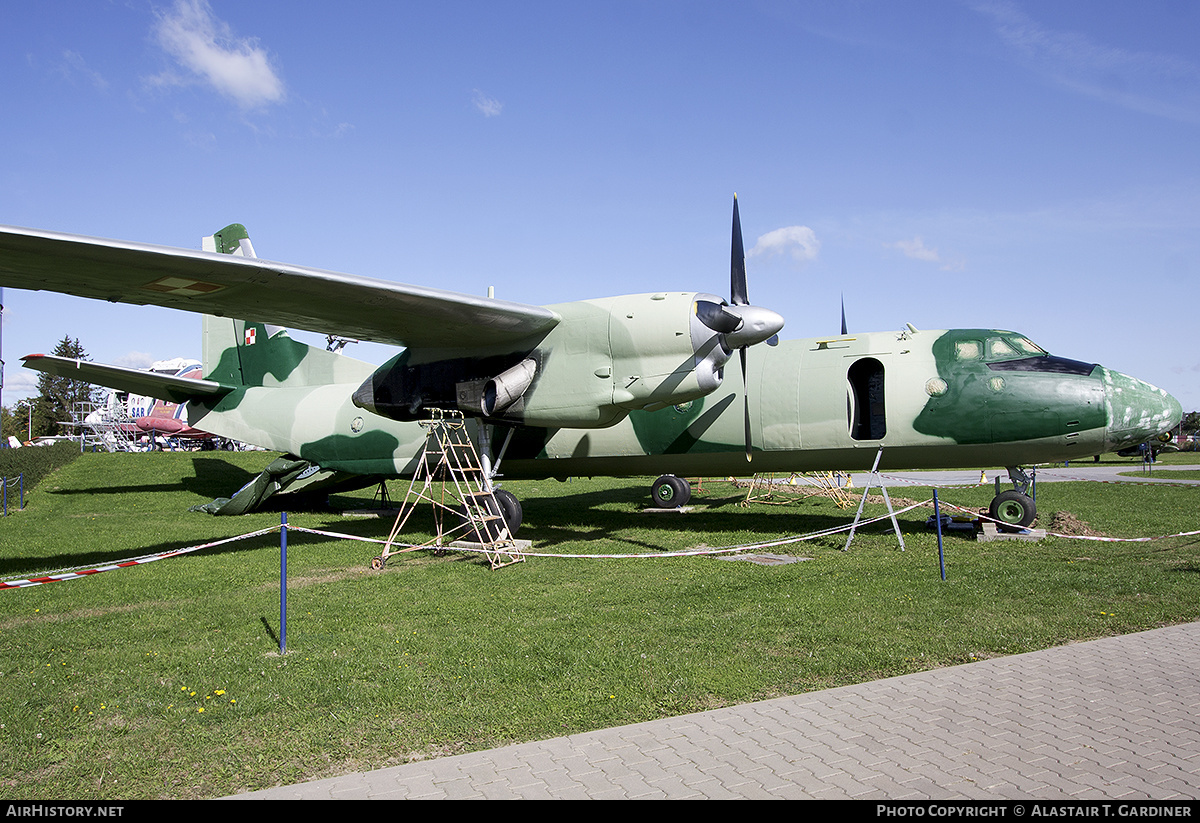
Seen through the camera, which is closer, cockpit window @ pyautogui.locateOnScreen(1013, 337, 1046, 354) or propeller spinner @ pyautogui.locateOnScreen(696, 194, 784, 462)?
propeller spinner @ pyautogui.locateOnScreen(696, 194, 784, 462)

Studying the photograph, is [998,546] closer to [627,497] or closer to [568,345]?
[568,345]

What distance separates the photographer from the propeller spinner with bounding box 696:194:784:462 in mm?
10766

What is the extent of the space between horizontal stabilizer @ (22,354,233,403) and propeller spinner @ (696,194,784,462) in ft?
36.6

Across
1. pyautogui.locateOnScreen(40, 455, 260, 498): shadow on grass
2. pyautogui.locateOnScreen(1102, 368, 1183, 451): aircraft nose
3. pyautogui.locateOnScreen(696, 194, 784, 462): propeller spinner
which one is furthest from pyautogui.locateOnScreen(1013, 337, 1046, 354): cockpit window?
pyautogui.locateOnScreen(40, 455, 260, 498): shadow on grass

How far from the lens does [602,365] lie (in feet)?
36.8

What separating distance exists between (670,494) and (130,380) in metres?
12.5

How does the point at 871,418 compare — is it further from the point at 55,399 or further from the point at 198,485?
the point at 55,399

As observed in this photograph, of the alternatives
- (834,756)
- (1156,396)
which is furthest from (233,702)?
(1156,396)

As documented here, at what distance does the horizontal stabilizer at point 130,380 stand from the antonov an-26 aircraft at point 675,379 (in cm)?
Answer: 13

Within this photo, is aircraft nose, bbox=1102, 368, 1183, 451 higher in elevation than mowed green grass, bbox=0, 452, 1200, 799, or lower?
higher

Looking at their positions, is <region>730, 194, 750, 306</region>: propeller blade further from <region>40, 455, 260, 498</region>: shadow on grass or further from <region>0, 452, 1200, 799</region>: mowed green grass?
<region>40, 455, 260, 498</region>: shadow on grass

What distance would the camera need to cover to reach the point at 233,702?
207 inches

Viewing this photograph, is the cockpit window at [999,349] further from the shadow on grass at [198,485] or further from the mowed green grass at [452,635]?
the shadow on grass at [198,485]

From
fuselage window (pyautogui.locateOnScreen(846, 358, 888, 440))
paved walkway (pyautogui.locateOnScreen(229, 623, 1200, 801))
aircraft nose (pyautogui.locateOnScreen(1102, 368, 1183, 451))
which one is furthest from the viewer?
fuselage window (pyautogui.locateOnScreen(846, 358, 888, 440))
